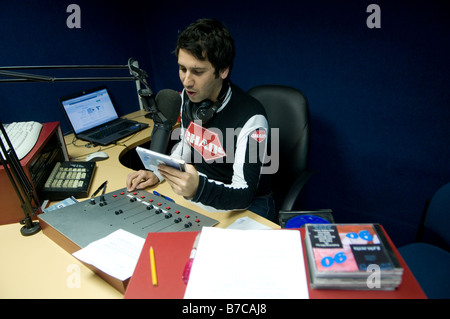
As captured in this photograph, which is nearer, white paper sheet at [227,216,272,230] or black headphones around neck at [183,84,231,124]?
white paper sheet at [227,216,272,230]

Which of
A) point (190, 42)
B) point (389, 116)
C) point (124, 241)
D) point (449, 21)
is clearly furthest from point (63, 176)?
point (449, 21)

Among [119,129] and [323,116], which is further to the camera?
[119,129]

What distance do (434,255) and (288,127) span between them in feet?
2.81

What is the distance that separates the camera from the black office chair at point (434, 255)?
120 centimetres

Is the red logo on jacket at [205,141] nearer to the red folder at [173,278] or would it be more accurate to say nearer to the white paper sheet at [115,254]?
the white paper sheet at [115,254]

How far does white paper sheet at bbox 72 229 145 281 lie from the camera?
83cm

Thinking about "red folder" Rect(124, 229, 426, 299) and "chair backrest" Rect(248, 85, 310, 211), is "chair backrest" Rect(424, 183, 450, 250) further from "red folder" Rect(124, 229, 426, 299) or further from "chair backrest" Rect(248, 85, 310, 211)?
"red folder" Rect(124, 229, 426, 299)

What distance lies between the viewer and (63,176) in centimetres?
136

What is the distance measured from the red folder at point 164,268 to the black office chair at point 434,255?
1.05 metres

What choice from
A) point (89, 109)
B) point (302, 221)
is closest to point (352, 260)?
point (302, 221)

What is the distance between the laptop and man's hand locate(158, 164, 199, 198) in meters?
0.97

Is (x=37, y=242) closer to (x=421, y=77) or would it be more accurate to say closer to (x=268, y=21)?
(x=268, y=21)

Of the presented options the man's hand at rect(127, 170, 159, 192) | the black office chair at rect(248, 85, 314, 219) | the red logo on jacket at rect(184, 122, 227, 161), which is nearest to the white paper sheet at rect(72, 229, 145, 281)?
the man's hand at rect(127, 170, 159, 192)
